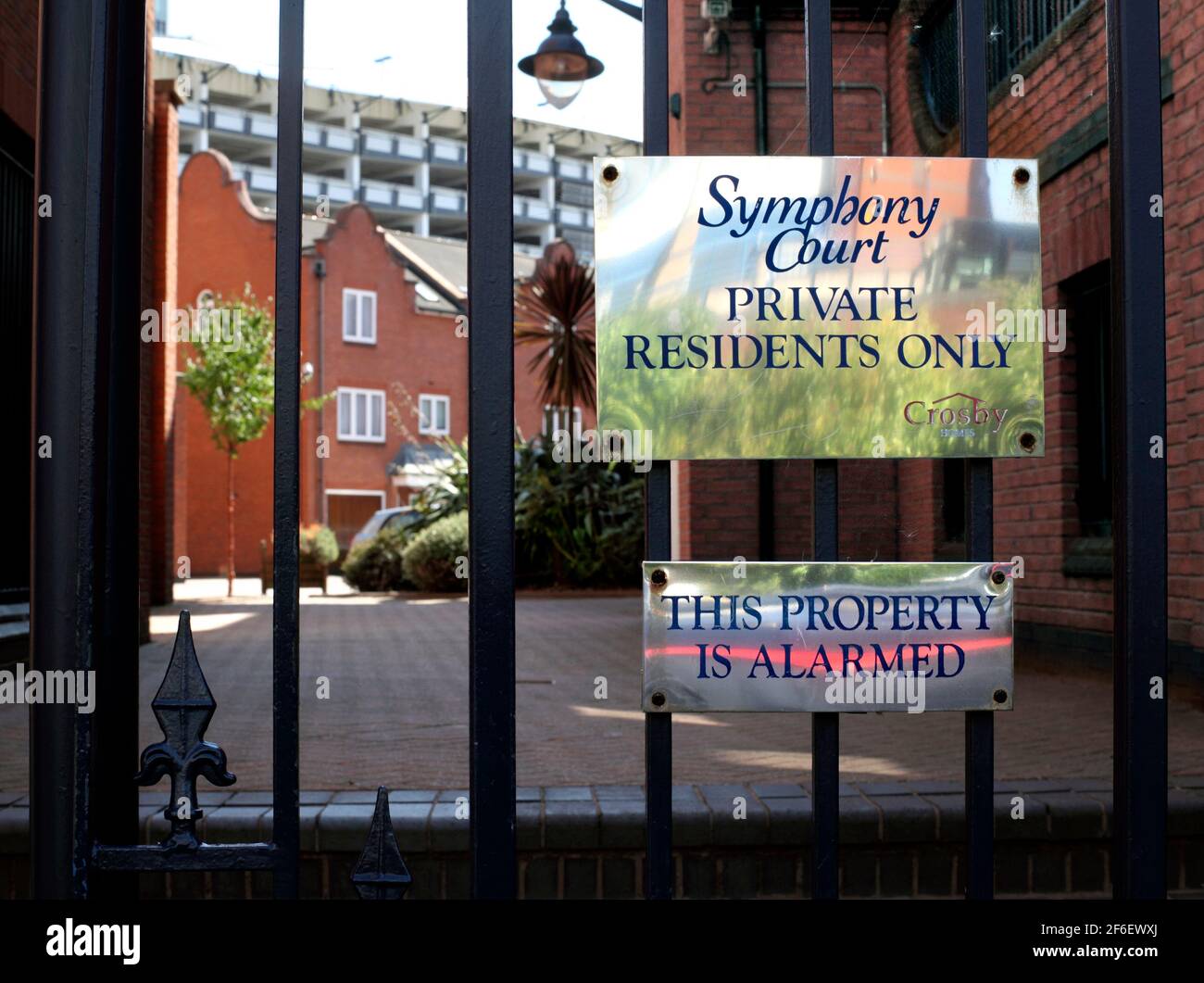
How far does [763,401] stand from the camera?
177 cm

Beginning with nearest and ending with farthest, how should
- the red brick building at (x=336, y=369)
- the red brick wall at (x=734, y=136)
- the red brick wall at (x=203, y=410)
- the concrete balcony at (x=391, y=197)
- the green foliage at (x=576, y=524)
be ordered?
the red brick wall at (x=734, y=136)
the green foliage at (x=576, y=524)
the red brick wall at (x=203, y=410)
the red brick building at (x=336, y=369)
the concrete balcony at (x=391, y=197)

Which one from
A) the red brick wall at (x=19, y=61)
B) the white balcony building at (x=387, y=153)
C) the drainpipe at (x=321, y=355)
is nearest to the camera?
the red brick wall at (x=19, y=61)

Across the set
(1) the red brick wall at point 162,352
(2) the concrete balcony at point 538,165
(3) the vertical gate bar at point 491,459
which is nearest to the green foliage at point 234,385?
(1) the red brick wall at point 162,352

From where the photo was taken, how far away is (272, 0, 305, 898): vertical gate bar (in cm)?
175

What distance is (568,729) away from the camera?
5.52 meters

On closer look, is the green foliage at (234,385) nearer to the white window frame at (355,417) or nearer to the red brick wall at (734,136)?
the white window frame at (355,417)

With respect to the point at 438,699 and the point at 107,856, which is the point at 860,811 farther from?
the point at 438,699

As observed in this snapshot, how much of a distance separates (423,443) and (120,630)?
34.4 metres

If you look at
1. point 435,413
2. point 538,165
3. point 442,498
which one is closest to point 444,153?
point 538,165

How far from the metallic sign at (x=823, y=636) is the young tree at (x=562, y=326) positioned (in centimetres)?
1507

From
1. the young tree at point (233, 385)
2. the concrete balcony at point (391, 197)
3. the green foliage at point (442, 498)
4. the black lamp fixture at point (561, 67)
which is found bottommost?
the green foliage at point (442, 498)

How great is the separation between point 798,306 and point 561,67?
9869mm

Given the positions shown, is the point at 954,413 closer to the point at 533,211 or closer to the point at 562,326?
the point at 562,326

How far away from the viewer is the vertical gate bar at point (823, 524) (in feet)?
5.80
